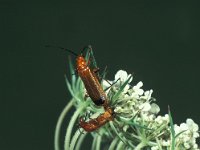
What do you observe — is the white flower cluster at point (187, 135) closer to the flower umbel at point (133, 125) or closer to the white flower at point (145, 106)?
the flower umbel at point (133, 125)

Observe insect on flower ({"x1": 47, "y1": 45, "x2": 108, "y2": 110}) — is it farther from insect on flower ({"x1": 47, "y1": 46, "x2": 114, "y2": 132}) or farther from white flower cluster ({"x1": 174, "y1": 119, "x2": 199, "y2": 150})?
white flower cluster ({"x1": 174, "y1": 119, "x2": 199, "y2": 150})

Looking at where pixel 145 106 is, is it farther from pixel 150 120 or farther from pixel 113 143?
pixel 113 143

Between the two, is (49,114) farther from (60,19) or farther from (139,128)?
(139,128)

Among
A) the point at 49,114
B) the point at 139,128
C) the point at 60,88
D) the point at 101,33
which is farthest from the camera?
the point at 101,33

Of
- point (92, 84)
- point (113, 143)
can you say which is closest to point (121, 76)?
point (92, 84)

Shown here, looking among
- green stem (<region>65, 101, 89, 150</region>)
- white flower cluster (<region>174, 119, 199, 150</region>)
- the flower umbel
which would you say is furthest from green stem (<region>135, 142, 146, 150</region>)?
green stem (<region>65, 101, 89, 150</region>)

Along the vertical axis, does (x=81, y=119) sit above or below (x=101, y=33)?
below

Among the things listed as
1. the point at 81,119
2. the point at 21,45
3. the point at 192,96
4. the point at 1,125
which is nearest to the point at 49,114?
the point at 1,125

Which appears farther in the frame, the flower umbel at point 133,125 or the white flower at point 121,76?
the white flower at point 121,76

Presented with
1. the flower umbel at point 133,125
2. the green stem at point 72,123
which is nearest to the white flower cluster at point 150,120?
the flower umbel at point 133,125
